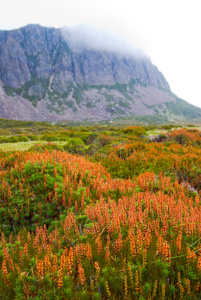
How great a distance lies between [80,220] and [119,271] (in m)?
1.43

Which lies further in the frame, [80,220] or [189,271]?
[80,220]

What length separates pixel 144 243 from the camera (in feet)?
7.52

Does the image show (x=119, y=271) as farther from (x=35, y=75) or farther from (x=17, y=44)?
(x=17, y=44)

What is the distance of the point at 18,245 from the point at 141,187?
3.35 meters

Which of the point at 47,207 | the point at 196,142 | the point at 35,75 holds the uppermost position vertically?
the point at 35,75

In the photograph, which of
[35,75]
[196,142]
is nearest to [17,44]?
[35,75]

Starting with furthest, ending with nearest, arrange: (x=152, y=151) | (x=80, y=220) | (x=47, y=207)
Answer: (x=152, y=151) → (x=47, y=207) → (x=80, y=220)

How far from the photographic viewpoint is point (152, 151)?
9297mm

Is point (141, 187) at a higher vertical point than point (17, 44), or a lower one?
lower

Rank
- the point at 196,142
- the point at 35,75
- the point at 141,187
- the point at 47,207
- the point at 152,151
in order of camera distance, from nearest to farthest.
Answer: the point at 47,207
the point at 141,187
the point at 152,151
the point at 196,142
the point at 35,75

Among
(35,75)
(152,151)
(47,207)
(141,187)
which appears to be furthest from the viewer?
(35,75)

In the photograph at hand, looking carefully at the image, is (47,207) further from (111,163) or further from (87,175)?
(111,163)

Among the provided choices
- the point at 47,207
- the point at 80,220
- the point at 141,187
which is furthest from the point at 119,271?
the point at 141,187

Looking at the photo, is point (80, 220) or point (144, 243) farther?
point (80, 220)
